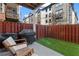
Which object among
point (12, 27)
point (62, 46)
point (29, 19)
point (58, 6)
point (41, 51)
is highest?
point (58, 6)

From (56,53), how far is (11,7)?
1.45m

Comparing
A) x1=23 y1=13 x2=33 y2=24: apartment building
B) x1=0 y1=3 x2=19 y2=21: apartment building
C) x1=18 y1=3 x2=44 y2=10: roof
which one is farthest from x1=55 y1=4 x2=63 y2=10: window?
x1=0 y1=3 x2=19 y2=21: apartment building

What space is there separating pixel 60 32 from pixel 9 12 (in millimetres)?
1266

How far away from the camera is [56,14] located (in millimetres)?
3012

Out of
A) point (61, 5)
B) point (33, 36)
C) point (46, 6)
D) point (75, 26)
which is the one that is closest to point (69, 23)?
point (75, 26)

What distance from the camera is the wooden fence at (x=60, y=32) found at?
2944 millimetres

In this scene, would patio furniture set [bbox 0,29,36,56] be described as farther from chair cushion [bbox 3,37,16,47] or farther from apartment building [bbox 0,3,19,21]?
apartment building [bbox 0,3,19,21]

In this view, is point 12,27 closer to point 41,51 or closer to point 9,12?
point 9,12

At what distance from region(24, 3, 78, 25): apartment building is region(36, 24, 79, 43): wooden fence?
0.11 m

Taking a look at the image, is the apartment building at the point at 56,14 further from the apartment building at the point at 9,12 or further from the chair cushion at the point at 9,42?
the chair cushion at the point at 9,42

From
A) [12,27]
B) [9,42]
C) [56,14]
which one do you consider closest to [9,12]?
[12,27]

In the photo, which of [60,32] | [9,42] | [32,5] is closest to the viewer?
[9,42]

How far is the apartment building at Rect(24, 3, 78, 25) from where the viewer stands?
2.94 metres

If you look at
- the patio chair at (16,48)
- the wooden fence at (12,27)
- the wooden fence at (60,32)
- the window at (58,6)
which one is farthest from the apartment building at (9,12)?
the window at (58,6)
